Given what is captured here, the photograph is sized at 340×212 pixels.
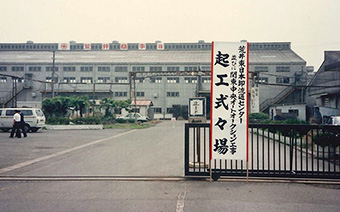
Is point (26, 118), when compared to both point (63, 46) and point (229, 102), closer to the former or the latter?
point (229, 102)

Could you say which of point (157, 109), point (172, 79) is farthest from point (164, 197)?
point (157, 109)

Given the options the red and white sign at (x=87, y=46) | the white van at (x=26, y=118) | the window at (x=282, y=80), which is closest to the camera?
the white van at (x=26, y=118)

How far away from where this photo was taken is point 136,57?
60125mm

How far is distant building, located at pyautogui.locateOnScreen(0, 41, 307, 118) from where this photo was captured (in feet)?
177

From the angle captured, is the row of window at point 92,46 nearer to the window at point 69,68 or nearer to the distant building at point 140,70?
the distant building at point 140,70

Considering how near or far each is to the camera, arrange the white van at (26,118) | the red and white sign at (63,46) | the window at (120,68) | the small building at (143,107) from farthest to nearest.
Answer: the red and white sign at (63,46)
the window at (120,68)
the small building at (143,107)
the white van at (26,118)

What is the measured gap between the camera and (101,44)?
64.9 meters

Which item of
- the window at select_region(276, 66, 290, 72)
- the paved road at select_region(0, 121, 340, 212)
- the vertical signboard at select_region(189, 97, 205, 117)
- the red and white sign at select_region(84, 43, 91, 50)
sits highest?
the red and white sign at select_region(84, 43, 91, 50)

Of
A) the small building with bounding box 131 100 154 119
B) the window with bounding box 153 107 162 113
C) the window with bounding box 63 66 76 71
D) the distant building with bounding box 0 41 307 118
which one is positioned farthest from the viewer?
the window with bounding box 153 107 162 113

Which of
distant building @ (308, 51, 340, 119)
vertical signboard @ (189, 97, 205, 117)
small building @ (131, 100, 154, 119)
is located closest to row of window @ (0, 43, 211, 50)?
small building @ (131, 100, 154, 119)

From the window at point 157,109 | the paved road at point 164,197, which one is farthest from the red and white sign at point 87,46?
the paved road at point 164,197

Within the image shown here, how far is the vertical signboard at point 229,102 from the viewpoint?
645cm

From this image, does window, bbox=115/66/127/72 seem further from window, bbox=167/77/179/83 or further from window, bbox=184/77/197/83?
window, bbox=184/77/197/83

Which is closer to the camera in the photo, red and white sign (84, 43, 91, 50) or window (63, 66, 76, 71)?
window (63, 66, 76, 71)
